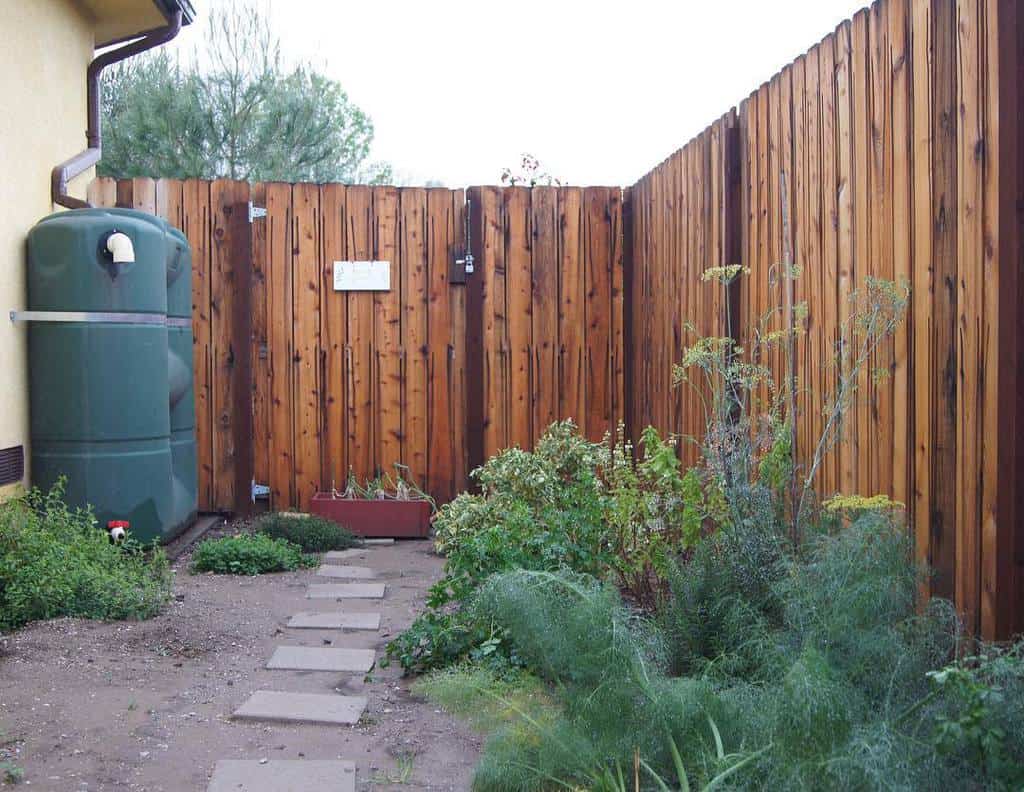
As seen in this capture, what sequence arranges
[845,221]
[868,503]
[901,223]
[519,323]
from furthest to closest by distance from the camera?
[519,323], [845,221], [901,223], [868,503]

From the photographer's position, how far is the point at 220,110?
1561cm

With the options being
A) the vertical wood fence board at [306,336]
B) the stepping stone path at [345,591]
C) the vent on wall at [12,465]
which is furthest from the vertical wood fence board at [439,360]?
the vent on wall at [12,465]

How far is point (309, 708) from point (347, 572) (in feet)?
8.52

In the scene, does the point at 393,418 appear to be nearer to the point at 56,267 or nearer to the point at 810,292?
the point at 56,267

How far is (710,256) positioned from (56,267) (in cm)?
367

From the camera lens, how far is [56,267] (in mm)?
6121

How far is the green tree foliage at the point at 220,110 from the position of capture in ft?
49.5

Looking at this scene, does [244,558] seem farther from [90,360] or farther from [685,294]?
[685,294]

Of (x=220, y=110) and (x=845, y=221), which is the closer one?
(x=845, y=221)

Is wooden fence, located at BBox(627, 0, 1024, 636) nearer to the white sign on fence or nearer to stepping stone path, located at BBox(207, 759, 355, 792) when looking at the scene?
stepping stone path, located at BBox(207, 759, 355, 792)

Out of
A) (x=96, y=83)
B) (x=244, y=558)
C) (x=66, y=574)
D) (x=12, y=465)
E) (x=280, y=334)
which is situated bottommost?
(x=244, y=558)

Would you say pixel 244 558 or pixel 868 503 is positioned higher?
pixel 868 503

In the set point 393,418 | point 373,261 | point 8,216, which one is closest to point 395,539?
point 393,418

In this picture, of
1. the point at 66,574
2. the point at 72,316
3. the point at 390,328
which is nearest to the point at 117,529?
the point at 66,574
